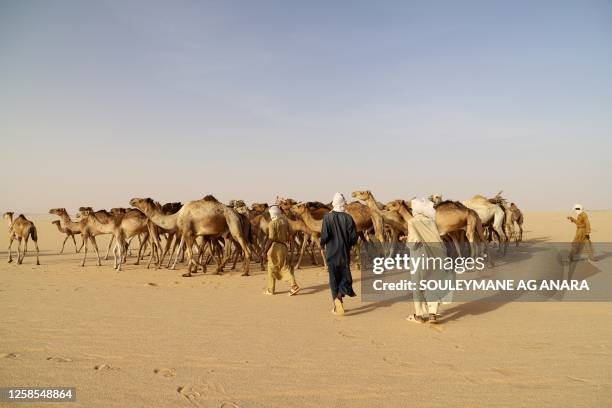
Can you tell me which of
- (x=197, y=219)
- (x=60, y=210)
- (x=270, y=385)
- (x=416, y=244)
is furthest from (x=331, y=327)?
(x=60, y=210)

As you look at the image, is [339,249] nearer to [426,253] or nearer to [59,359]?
[426,253]

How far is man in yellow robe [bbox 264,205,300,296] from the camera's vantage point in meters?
9.53

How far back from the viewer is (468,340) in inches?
239

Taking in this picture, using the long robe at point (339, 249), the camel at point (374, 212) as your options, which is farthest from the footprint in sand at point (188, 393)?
the camel at point (374, 212)

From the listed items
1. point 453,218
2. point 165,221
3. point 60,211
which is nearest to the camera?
point 165,221

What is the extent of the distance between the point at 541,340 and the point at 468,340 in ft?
3.64

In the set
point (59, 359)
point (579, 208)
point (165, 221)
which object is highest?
point (579, 208)

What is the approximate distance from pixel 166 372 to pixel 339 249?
158 inches

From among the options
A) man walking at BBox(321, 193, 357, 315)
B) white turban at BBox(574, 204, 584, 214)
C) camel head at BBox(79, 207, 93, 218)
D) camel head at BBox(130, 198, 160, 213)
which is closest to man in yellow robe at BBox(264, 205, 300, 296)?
man walking at BBox(321, 193, 357, 315)

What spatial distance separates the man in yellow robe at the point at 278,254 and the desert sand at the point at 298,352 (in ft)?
1.80

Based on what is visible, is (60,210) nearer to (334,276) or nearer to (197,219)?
(197,219)

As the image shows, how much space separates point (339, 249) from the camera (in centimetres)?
781

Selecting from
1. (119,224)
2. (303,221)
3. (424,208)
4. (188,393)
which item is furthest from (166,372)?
(119,224)

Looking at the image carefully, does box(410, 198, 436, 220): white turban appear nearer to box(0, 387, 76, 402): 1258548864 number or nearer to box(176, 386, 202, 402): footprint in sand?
box(176, 386, 202, 402): footprint in sand
